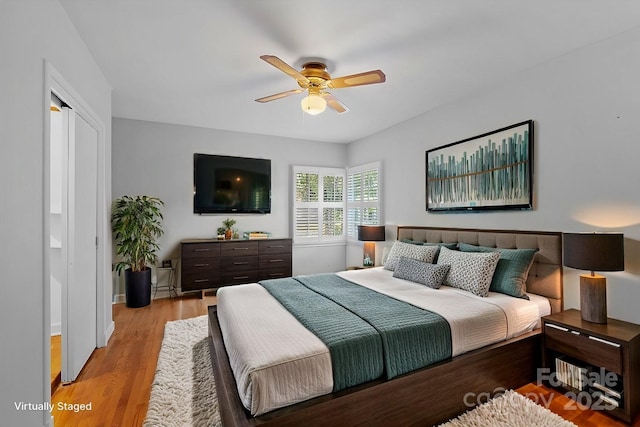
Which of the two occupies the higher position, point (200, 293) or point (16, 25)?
point (16, 25)

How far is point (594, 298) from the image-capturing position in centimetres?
217

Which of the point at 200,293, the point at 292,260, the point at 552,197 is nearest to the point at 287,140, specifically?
the point at 292,260

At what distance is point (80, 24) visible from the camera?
84.8 inches

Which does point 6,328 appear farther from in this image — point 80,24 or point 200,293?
point 200,293

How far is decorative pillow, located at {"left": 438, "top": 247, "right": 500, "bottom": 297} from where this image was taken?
2.61m

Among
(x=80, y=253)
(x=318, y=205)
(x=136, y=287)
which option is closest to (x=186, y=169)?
(x=136, y=287)

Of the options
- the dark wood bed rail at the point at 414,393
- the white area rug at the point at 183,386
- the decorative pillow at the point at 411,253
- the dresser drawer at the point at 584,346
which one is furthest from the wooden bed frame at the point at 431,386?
the decorative pillow at the point at 411,253

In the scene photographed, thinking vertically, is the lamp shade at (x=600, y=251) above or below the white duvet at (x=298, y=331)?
above

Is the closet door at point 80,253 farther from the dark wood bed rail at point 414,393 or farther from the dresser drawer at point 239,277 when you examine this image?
the dresser drawer at point 239,277

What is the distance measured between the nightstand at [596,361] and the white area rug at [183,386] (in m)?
2.46

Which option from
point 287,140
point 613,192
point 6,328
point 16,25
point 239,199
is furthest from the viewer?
point 287,140

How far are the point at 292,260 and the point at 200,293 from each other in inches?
62.7

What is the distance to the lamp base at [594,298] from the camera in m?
2.15

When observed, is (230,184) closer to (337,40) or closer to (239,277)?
(239,277)
